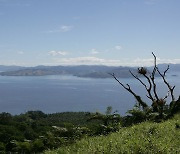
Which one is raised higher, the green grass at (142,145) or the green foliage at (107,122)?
the green grass at (142,145)

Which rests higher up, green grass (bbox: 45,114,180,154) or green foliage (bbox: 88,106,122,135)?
green grass (bbox: 45,114,180,154)

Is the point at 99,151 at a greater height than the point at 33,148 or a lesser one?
greater

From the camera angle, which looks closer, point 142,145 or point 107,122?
point 142,145

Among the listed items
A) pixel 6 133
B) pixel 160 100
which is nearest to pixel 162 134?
pixel 160 100

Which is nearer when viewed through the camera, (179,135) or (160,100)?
(179,135)

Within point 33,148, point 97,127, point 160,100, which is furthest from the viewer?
point 160,100

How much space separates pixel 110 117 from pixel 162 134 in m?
4.38

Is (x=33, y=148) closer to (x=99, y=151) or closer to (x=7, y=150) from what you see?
(x=7, y=150)

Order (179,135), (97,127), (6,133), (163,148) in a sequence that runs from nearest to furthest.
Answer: (163,148) < (179,135) < (97,127) < (6,133)

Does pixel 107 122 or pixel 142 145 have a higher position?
pixel 142 145

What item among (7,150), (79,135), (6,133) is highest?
(79,135)

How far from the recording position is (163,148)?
22.1 ft

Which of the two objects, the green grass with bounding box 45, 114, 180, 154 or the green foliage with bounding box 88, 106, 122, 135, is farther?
the green foliage with bounding box 88, 106, 122, 135

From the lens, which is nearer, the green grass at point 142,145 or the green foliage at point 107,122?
the green grass at point 142,145
